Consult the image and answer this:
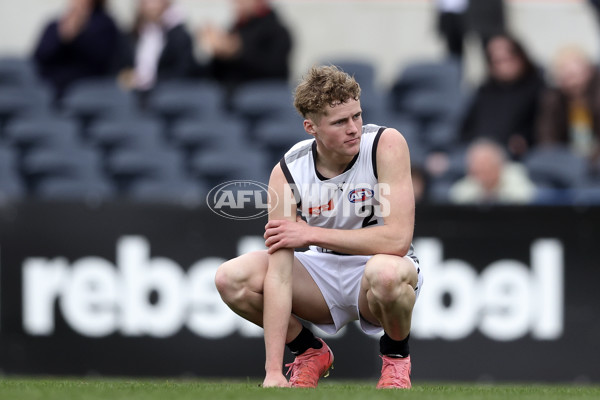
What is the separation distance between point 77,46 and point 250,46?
5.50ft

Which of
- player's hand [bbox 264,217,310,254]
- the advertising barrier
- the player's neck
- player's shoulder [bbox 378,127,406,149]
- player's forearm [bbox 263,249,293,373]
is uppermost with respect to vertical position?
player's shoulder [bbox 378,127,406,149]

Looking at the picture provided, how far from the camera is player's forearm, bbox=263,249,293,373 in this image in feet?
17.7

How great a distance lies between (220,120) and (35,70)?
2.00m

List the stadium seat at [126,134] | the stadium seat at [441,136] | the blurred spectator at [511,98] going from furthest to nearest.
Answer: the stadium seat at [441,136] < the blurred spectator at [511,98] < the stadium seat at [126,134]

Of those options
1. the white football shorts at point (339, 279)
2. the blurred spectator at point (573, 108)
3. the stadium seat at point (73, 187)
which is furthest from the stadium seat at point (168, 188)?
the white football shorts at point (339, 279)

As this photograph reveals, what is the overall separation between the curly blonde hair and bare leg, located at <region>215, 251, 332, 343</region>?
0.81 metres

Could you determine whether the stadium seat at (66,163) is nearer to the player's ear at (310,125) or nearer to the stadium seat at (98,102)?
the stadium seat at (98,102)

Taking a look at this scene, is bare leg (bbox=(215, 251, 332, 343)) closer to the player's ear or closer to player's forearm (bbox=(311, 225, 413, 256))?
player's forearm (bbox=(311, 225, 413, 256))

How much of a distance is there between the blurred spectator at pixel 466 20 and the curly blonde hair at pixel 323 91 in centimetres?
621

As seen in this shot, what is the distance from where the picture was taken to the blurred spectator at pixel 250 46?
10.6 meters

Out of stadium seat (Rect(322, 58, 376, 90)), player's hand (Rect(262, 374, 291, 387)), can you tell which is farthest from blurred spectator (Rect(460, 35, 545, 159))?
player's hand (Rect(262, 374, 291, 387))

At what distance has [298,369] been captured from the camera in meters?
5.80

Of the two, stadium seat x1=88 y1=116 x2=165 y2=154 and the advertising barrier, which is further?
stadium seat x1=88 y1=116 x2=165 y2=154

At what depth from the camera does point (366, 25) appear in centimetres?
1262
